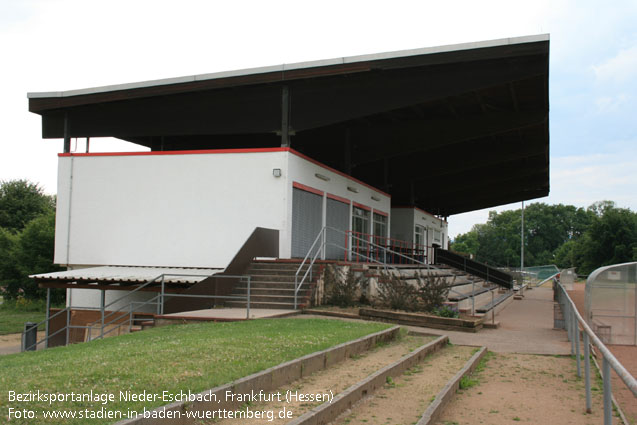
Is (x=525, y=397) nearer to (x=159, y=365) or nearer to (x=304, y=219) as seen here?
(x=159, y=365)

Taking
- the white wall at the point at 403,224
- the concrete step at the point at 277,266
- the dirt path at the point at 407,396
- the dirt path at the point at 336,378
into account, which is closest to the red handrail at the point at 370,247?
the white wall at the point at 403,224

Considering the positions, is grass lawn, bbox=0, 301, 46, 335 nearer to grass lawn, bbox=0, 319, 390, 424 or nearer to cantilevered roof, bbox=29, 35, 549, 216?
cantilevered roof, bbox=29, 35, 549, 216

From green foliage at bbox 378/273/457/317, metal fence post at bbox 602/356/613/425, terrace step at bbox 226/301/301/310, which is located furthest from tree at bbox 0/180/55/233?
metal fence post at bbox 602/356/613/425

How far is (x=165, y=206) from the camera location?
2000 cm

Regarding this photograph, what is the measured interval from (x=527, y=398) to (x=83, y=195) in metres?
17.9

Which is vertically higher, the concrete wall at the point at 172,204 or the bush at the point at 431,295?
the concrete wall at the point at 172,204

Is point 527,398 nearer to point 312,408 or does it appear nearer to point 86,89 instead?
point 312,408

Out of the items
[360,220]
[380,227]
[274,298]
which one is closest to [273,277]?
[274,298]

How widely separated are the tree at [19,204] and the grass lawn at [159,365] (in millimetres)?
49821

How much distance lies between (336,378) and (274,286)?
9.66 m

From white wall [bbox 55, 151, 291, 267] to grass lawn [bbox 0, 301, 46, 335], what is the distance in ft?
31.7

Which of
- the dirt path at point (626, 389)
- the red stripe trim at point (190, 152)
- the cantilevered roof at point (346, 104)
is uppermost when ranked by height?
the cantilevered roof at point (346, 104)

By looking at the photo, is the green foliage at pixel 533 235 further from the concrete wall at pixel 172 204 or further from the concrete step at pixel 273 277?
the concrete step at pixel 273 277

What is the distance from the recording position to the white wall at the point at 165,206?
1906 cm
